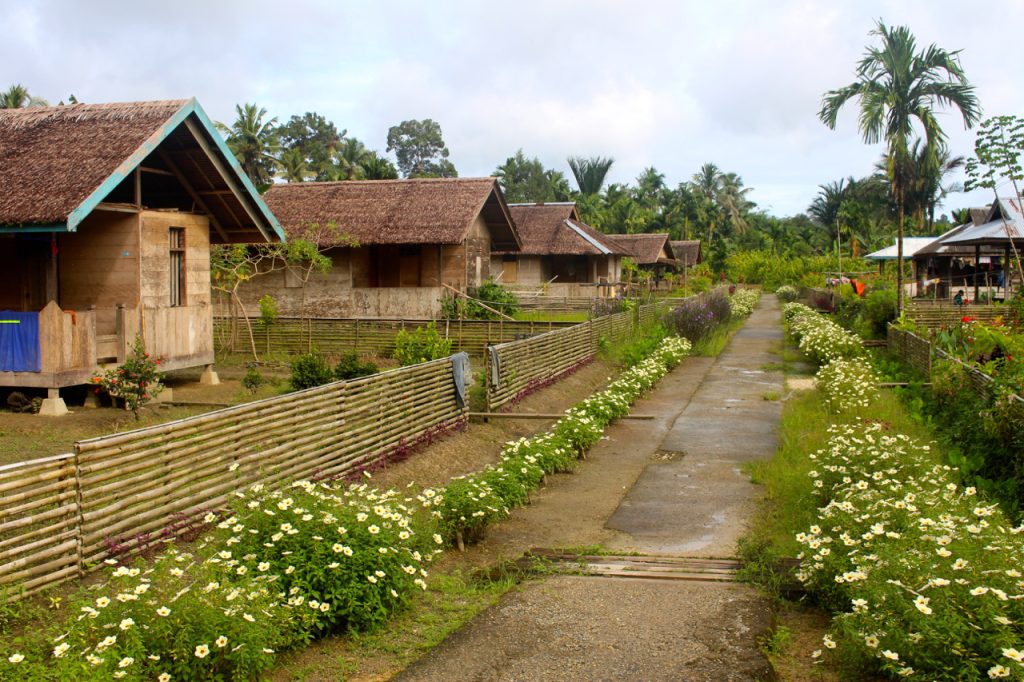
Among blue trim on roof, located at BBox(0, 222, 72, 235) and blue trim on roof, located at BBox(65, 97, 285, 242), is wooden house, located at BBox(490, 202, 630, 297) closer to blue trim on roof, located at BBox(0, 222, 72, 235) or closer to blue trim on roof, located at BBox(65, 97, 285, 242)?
blue trim on roof, located at BBox(65, 97, 285, 242)

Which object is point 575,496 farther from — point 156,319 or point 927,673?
point 156,319

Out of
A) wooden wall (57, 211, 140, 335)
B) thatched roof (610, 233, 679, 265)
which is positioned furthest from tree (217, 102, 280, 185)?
wooden wall (57, 211, 140, 335)

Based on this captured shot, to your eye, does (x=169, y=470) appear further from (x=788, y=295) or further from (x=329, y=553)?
(x=788, y=295)

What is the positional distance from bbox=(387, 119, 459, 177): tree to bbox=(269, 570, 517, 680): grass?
292ft

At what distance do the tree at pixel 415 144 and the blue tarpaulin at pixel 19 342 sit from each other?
269ft

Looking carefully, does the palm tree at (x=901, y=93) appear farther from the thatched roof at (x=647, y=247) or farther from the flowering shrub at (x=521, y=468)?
the thatched roof at (x=647, y=247)

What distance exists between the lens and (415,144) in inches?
3720

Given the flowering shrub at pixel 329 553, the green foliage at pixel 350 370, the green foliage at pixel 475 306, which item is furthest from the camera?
the green foliage at pixel 475 306

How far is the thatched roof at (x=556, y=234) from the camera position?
40.8 m

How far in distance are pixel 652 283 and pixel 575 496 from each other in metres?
45.9

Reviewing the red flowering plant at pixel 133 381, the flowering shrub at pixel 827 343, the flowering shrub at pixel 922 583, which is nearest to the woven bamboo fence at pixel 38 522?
the flowering shrub at pixel 922 583

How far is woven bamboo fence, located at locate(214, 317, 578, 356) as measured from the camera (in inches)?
870

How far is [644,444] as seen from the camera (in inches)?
537

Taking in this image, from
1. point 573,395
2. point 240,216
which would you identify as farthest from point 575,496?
point 240,216
